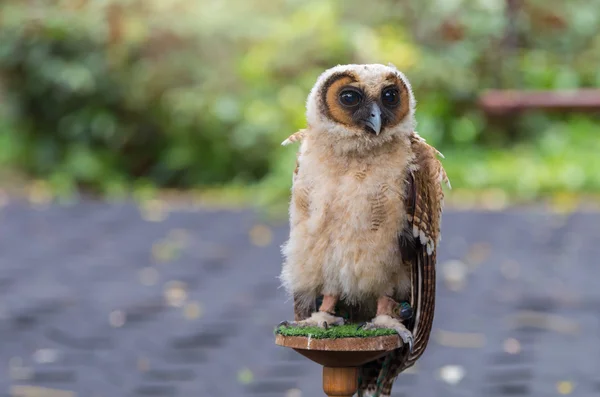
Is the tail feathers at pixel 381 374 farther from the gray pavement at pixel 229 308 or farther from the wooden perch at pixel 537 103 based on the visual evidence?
the wooden perch at pixel 537 103

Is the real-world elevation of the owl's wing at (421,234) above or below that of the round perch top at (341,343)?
above

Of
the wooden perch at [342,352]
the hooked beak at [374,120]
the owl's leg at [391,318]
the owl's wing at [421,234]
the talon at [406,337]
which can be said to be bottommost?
the wooden perch at [342,352]

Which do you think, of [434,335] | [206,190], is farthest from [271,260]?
[206,190]

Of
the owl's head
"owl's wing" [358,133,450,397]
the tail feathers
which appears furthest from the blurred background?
the owl's head

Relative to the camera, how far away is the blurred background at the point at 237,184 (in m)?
4.74

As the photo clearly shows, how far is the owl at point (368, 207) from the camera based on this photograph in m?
2.20

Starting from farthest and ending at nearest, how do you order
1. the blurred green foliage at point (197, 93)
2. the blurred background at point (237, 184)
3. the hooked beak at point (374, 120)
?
1. the blurred green foliage at point (197, 93)
2. the blurred background at point (237, 184)
3. the hooked beak at point (374, 120)

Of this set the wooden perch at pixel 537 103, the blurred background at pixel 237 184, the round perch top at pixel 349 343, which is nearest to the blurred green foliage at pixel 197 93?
the blurred background at pixel 237 184

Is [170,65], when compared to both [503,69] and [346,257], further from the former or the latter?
[346,257]

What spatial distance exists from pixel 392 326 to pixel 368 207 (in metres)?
0.30

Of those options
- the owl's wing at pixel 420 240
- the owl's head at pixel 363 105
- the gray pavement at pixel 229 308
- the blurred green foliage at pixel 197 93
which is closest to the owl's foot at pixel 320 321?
the owl's wing at pixel 420 240

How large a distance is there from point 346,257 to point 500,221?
215 inches

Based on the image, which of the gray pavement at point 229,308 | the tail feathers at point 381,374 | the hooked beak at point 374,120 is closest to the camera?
the hooked beak at point 374,120

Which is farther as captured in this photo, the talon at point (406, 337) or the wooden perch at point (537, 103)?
the wooden perch at point (537, 103)
